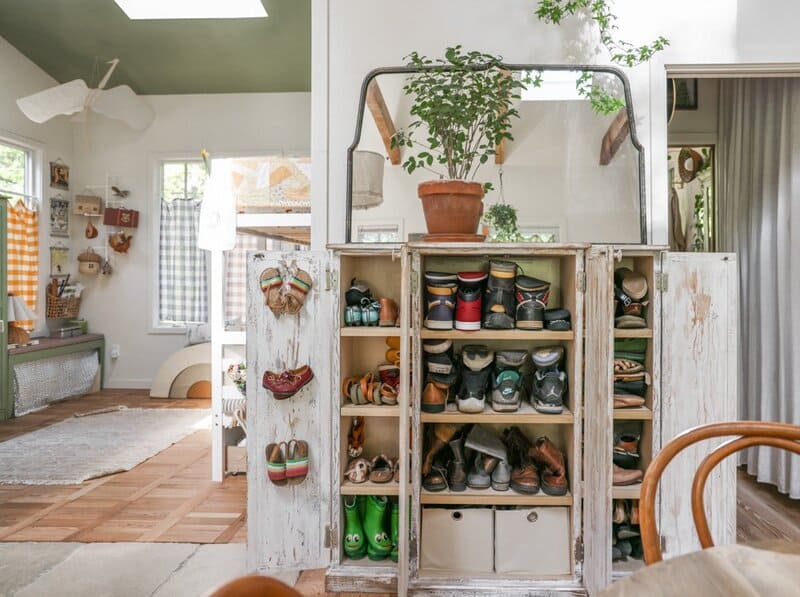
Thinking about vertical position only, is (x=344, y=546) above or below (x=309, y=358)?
below

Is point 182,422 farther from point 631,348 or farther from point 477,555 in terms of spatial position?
point 631,348

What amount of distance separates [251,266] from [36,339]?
14.1 ft

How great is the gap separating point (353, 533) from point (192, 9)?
168 inches

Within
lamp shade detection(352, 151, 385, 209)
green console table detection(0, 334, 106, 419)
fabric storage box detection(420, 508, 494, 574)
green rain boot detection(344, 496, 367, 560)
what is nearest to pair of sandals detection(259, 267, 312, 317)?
lamp shade detection(352, 151, 385, 209)

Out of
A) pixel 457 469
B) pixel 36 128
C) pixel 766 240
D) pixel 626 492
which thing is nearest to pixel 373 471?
pixel 457 469

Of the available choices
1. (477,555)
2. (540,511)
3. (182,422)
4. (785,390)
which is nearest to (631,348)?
(540,511)

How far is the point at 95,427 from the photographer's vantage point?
14.3 ft

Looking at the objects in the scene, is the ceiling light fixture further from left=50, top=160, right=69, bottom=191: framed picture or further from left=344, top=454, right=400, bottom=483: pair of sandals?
left=344, top=454, right=400, bottom=483: pair of sandals

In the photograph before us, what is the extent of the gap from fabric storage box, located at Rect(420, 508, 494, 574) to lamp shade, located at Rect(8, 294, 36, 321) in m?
4.37

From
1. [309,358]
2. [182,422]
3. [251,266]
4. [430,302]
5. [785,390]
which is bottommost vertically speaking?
[182,422]

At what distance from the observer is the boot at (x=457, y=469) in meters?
2.05

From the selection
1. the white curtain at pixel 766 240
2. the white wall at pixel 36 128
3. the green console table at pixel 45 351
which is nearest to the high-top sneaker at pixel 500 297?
the white curtain at pixel 766 240

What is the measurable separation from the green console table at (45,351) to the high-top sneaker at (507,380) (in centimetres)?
437

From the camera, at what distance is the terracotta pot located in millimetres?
2020
